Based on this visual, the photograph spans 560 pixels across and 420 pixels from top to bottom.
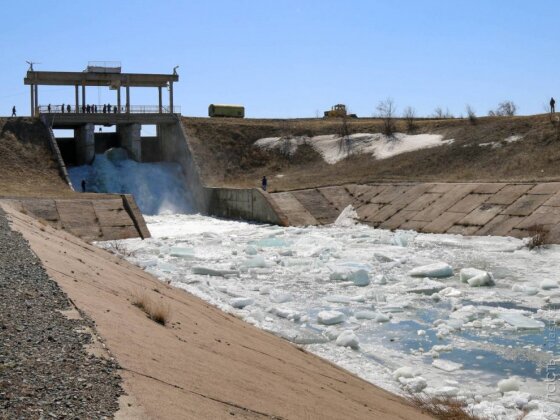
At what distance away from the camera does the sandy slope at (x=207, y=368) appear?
6.71m

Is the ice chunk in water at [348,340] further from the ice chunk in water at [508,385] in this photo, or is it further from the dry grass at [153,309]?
the dry grass at [153,309]

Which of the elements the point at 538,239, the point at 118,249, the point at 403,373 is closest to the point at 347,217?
the point at 538,239

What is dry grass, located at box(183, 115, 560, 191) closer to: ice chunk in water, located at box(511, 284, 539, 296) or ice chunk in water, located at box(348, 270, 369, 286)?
ice chunk in water, located at box(511, 284, 539, 296)

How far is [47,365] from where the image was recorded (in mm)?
6211

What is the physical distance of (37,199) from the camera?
32.6 metres

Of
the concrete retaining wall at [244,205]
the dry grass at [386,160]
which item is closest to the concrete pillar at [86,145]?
the dry grass at [386,160]

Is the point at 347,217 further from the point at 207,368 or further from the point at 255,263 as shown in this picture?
the point at 207,368

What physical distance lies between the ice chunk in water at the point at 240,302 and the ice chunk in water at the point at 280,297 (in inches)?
32.8

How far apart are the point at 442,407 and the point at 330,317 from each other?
5.70 meters

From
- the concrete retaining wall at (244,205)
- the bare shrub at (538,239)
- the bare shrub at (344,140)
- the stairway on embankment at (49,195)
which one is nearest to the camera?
the bare shrub at (538,239)

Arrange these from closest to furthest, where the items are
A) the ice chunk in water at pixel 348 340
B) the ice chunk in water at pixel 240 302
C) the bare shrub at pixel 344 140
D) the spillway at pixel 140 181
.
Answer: the ice chunk in water at pixel 348 340
the ice chunk in water at pixel 240 302
the spillway at pixel 140 181
the bare shrub at pixel 344 140

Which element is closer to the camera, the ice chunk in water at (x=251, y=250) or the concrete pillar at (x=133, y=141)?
the ice chunk in water at (x=251, y=250)

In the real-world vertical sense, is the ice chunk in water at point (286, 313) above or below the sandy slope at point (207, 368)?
below

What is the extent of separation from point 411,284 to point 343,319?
4.81 m
